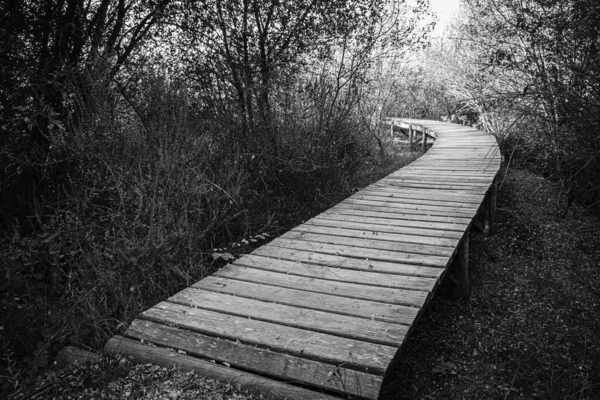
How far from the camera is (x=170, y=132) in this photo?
3.99m

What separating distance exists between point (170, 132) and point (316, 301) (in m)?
2.21

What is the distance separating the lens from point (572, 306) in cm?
407

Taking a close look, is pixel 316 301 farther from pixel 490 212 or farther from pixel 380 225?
pixel 490 212

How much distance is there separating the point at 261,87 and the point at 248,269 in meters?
2.75

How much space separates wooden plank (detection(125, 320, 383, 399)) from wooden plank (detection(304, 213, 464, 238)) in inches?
75.5

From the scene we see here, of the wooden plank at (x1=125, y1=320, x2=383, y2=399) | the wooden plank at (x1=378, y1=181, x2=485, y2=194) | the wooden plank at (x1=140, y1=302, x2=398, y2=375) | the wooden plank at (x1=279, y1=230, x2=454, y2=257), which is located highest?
the wooden plank at (x1=378, y1=181, x2=485, y2=194)

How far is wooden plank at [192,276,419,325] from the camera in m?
2.38

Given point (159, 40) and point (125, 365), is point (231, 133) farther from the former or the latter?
point (125, 365)

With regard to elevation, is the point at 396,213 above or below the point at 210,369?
above

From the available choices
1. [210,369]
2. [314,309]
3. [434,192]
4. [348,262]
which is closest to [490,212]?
[434,192]

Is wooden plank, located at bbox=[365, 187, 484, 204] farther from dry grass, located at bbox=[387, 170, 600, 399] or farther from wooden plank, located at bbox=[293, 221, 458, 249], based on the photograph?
wooden plank, located at bbox=[293, 221, 458, 249]

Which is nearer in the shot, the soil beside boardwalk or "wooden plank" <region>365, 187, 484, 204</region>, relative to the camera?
the soil beside boardwalk

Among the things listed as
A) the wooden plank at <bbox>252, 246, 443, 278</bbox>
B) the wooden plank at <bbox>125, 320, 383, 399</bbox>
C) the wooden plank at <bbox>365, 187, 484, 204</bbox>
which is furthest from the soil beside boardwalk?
the wooden plank at <bbox>365, 187, 484, 204</bbox>

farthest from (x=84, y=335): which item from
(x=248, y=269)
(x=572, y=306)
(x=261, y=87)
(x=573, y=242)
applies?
(x=573, y=242)
